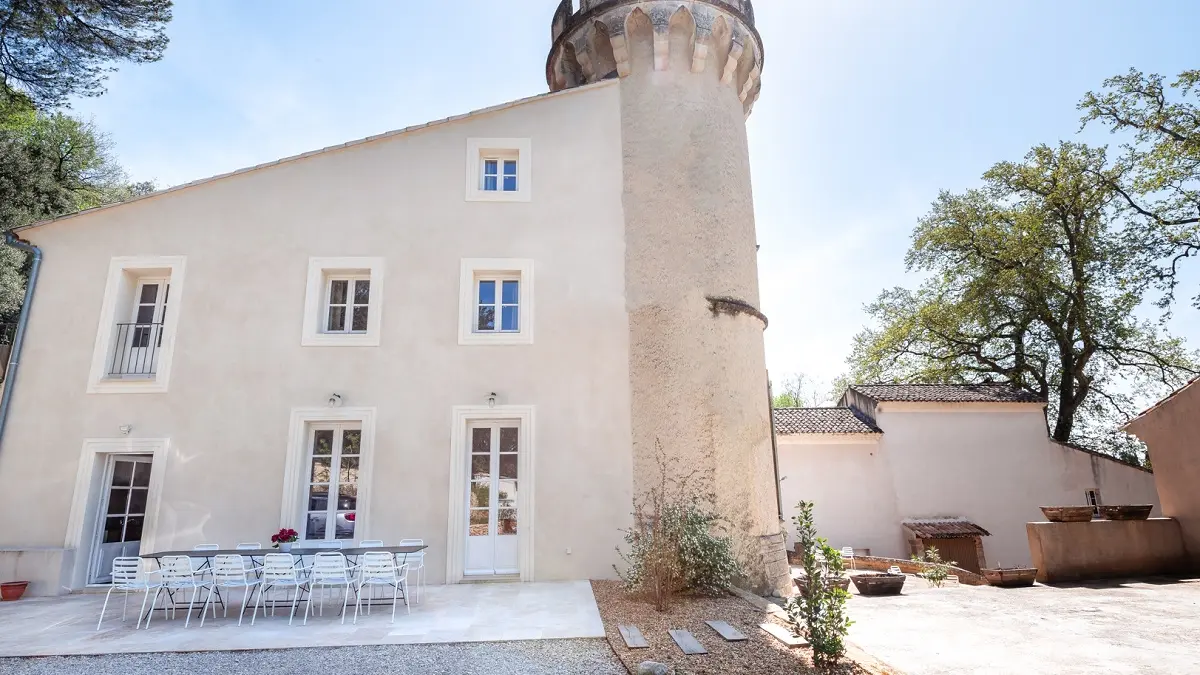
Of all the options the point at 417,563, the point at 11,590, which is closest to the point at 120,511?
the point at 11,590

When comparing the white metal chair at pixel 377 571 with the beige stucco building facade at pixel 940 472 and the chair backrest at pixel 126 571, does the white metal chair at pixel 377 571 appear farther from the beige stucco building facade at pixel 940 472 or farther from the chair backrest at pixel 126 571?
the beige stucco building facade at pixel 940 472

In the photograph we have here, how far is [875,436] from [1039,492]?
16.0 feet

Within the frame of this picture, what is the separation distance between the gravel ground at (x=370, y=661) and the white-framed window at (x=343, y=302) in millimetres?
4680

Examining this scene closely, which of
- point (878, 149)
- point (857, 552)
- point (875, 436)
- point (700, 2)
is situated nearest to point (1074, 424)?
point (875, 436)

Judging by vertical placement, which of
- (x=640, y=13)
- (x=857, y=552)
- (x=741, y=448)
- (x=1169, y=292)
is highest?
(x=640, y=13)

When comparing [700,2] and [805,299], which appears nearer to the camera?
[700,2]

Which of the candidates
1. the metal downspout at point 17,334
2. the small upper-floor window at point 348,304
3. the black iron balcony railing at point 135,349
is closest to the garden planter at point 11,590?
the metal downspout at point 17,334

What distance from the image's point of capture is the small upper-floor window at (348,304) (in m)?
9.33

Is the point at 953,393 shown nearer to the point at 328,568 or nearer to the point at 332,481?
the point at 332,481

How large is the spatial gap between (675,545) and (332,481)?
482cm

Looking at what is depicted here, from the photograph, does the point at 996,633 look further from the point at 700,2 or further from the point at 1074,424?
the point at 1074,424

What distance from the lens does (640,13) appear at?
35.1 feet

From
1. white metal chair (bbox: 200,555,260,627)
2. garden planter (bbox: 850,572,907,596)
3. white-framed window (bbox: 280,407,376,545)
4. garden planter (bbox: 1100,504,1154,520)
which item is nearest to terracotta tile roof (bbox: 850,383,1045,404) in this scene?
garden planter (bbox: 1100,504,1154,520)

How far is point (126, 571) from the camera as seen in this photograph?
637cm
